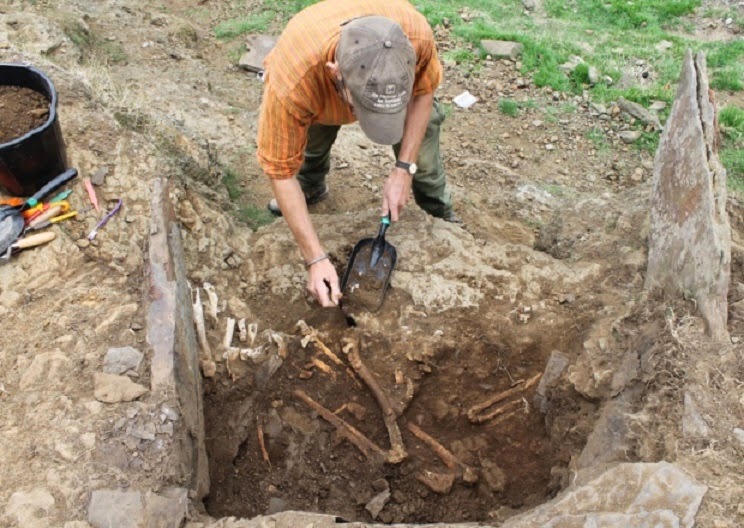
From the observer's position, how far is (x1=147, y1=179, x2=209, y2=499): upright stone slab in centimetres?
273

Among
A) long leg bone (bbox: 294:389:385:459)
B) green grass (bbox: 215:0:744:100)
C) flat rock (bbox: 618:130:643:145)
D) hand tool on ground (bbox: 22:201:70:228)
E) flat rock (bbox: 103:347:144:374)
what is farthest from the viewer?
green grass (bbox: 215:0:744:100)

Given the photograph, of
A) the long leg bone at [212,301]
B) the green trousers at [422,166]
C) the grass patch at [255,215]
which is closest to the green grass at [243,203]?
the grass patch at [255,215]

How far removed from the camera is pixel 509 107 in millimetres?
6383

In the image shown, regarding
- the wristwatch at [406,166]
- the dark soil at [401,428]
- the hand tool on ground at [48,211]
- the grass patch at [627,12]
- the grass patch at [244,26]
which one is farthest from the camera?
the grass patch at [627,12]

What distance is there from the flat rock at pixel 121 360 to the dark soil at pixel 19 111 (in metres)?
1.47

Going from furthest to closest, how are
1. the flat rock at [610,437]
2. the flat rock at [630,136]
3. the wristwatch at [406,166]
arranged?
the flat rock at [630,136] → the wristwatch at [406,166] → the flat rock at [610,437]

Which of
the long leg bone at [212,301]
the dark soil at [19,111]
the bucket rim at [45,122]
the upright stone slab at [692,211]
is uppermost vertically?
the upright stone slab at [692,211]

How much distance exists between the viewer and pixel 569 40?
704 centimetres

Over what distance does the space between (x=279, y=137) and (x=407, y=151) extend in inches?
32.2

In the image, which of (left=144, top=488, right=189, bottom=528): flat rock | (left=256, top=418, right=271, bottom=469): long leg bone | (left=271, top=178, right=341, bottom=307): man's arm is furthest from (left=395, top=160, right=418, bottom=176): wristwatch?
(left=144, top=488, right=189, bottom=528): flat rock

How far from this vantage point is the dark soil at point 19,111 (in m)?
3.61

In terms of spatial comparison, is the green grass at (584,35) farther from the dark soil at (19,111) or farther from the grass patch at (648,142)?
the dark soil at (19,111)

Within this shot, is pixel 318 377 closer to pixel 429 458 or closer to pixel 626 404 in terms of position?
pixel 429 458

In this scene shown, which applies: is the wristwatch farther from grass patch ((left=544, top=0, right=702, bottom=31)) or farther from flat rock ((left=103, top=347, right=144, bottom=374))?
grass patch ((left=544, top=0, right=702, bottom=31))
